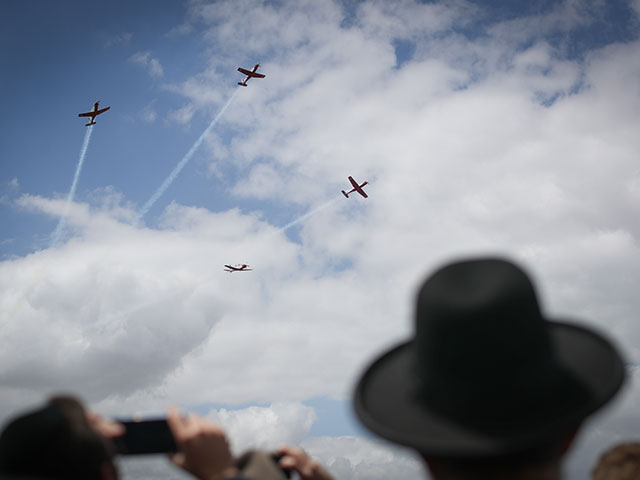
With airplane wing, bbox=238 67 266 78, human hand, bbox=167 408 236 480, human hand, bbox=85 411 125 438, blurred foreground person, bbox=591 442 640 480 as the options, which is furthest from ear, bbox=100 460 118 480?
airplane wing, bbox=238 67 266 78

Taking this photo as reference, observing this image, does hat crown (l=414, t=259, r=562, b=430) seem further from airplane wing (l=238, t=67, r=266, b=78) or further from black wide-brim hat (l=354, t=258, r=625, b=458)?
airplane wing (l=238, t=67, r=266, b=78)

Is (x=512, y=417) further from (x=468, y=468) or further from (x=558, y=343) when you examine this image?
(x=558, y=343)

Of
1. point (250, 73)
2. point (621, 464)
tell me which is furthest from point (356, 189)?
point (621, 464)

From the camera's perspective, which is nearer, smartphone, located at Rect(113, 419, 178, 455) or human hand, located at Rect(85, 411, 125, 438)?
human hand, located at Rect(85, 411, 125, 438)

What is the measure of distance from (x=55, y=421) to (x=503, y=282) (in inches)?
110

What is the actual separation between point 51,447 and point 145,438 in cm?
96

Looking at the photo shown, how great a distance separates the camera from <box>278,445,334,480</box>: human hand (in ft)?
14.8

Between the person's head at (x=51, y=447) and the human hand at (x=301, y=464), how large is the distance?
5.41 feet

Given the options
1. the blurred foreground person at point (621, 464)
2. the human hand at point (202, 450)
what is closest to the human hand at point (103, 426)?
the human hand at point (202, 450)

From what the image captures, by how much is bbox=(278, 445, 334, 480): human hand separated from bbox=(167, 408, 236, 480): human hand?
920mm

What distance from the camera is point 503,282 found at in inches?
112

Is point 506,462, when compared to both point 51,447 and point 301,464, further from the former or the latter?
point 51,447

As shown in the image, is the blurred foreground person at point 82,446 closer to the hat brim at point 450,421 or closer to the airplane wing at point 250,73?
the hat brim at point 450,421

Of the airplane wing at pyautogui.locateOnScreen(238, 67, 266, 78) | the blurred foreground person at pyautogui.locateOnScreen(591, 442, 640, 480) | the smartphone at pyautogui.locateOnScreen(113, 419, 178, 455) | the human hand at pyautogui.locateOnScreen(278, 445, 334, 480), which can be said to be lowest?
the blurred foreground person at pyautogui.locateOnScreen(591, 442, 640, 480)
